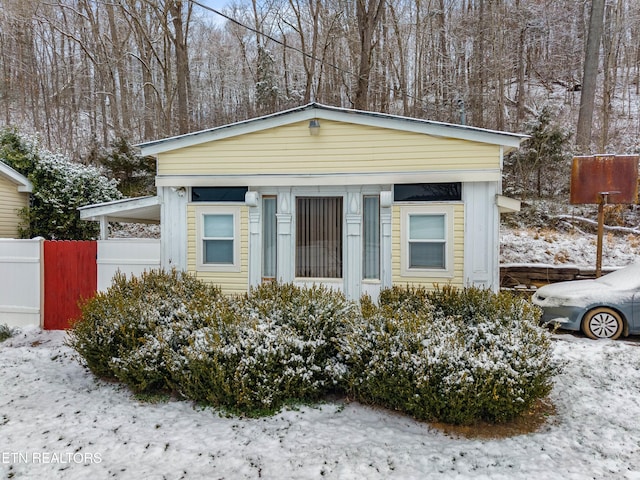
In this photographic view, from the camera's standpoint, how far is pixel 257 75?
21188 mm

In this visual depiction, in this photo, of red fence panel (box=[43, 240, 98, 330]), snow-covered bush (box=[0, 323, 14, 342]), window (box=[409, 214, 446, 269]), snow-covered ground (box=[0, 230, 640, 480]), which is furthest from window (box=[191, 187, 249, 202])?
snow-covered bush (box=[0, 323, 14, 342])

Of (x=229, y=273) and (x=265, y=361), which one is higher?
(x=229, y=273)

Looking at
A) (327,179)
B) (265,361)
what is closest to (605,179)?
(327,179)

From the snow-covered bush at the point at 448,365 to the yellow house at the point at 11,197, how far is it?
10941mm

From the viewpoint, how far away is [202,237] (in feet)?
22.8

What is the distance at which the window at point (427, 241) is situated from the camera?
6.31m

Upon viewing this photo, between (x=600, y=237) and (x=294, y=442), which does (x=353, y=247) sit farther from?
(x=600, y=237)

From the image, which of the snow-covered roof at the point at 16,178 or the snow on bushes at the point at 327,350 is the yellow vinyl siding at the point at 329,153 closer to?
the snow on bushes at the point at 327,350

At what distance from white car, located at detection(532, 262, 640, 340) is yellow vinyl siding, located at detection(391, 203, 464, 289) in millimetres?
1546

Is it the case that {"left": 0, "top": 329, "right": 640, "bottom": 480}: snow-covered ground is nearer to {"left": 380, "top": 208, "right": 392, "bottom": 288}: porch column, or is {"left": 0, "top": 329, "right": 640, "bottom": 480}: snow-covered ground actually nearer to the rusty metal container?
{"left": 380, "top": 208, "right": 392, "bottom": 288}: porch column

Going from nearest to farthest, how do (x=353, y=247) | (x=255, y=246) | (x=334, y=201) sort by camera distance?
(x=353, y=247), (x=334, y=201), (x=255, y=246)

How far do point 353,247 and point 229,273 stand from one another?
2.20m

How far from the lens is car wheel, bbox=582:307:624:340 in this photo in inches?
239

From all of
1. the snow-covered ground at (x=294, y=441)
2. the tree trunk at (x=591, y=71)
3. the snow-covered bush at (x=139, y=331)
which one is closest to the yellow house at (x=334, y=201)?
the snow-covered bush at (x=139, y=331)
